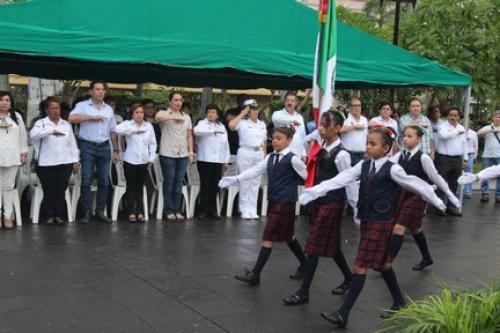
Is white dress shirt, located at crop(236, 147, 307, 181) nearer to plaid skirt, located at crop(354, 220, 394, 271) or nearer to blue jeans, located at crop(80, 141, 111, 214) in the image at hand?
plaid skirt, located at crop(354, 220, 394, 271)

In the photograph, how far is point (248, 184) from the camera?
9844 mm

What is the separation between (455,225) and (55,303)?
7076 mm

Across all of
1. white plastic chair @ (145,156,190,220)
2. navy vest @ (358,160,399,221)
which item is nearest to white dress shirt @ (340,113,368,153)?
white plastic chair @ (145,156,190,220)

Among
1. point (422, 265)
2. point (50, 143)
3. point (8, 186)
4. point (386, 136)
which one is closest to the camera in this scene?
point (386, 136)

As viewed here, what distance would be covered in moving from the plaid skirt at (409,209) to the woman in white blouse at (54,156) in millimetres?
4294

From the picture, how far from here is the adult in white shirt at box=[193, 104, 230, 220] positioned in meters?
9.57

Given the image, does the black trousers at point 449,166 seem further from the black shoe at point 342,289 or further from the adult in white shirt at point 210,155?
the black shoe at point 342,289

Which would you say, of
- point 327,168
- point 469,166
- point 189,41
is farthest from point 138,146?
point 469,166

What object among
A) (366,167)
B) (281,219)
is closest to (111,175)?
(281,219)

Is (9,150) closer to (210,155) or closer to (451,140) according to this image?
(210,155)

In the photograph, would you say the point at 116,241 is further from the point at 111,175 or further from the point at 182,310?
the point at 182,310

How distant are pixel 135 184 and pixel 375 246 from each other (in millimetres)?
4824

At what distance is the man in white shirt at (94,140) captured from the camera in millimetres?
8797

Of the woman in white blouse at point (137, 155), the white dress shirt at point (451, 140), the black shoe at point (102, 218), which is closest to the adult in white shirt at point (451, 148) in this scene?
the white dress shirt at point (451, 140)
